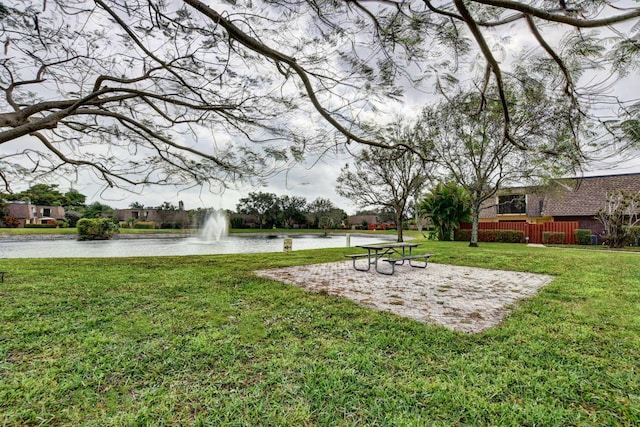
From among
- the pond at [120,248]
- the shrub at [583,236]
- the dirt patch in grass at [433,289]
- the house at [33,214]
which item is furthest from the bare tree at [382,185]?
the house at [33,214]

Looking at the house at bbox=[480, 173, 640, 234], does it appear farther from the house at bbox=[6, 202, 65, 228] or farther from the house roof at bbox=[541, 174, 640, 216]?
the house at bbox=[6, 202, 65, 228]

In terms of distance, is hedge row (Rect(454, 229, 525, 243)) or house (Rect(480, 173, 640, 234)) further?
house (Rect(480, 173, 640, 234))

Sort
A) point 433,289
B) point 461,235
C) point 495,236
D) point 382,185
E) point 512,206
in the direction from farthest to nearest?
1. point 512,206
2. point 461,235
3. point 495,236
4. point 382,185
5. point 433,289

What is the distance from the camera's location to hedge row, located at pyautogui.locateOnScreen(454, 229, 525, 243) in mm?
20031

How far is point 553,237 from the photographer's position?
62.8 ft

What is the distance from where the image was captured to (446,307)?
4.38 meters

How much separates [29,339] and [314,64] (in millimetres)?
4495

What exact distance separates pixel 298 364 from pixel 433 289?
3890 millimetres

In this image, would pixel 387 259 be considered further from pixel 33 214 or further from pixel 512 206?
pixel 33 214

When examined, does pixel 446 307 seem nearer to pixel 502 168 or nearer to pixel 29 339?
pixel 29 339

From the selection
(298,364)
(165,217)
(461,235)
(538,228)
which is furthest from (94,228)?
(538,228)

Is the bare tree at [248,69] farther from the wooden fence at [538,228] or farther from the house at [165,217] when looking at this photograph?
the house at [165,217]

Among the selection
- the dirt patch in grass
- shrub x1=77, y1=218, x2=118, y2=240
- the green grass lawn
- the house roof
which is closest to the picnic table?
the dirt patch in grass

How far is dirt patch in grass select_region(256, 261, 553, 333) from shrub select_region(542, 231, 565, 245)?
14.8 metres
